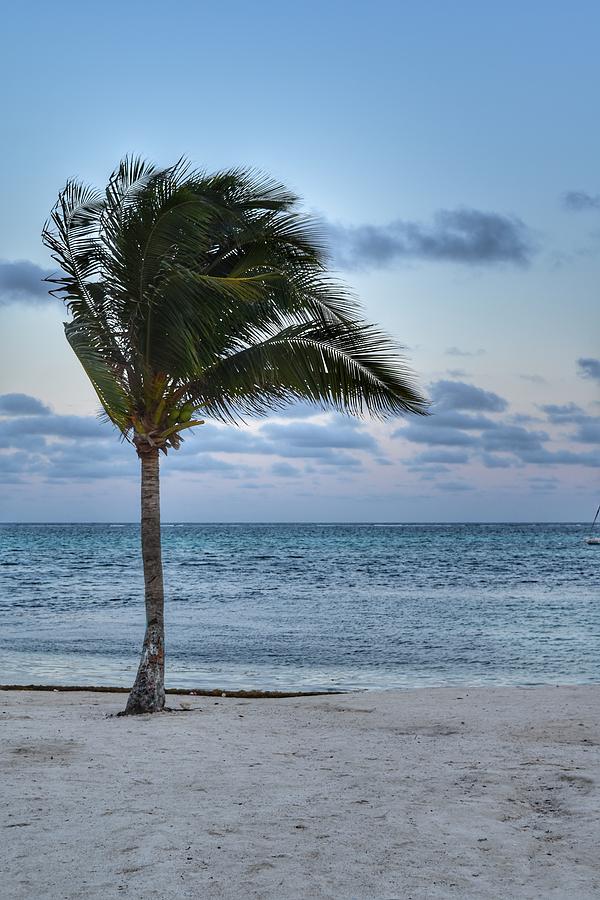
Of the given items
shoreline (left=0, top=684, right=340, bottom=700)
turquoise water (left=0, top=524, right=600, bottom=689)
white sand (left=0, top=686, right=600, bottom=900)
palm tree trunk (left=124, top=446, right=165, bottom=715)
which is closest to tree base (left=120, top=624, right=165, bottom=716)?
palm tree trunk (left=124, top=446, right=165, bottom=715)

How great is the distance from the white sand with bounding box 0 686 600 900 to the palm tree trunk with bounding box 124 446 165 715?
1.57 ft

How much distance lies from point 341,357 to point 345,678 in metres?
7.54

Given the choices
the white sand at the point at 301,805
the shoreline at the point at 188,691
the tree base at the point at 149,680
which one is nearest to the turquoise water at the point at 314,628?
the shoreline at the point at 188,691

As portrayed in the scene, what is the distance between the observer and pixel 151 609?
10.6 meters

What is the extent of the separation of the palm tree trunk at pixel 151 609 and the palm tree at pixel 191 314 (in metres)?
0.02

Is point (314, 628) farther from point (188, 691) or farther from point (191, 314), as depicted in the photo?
point (191, 314)

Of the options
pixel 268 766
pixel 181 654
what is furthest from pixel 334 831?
pixel 181 654

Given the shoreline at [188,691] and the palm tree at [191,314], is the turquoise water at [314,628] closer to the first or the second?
the shoreline at [188,691]

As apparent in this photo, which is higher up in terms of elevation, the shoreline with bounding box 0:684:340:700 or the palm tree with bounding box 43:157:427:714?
the palm tree with bounding box 43:157:427:714

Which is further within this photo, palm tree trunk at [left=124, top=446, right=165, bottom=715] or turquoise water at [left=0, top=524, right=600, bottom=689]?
turquoise water at [left=0, top=524, right=600, bottom=689]

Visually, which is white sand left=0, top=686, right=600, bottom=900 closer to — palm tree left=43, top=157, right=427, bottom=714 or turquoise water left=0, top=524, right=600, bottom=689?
palm tree left=43, top=157, right=427, bottom=714

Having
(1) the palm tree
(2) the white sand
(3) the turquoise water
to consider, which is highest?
(1) the palm tree

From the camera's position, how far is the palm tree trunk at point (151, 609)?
10.4 meters

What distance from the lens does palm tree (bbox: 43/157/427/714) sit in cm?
980
